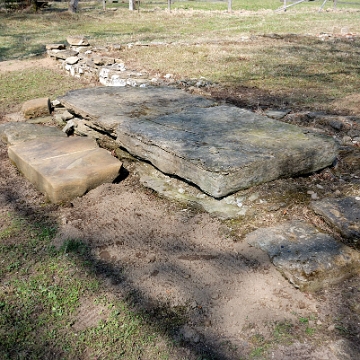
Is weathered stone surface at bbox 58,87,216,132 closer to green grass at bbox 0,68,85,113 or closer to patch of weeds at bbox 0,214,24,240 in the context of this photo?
patch of weeds at bbox 0,214,24,240

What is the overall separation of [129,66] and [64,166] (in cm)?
495

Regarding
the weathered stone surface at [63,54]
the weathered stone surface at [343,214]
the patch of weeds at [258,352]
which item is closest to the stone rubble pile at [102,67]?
the weathered stone surface at [63,54]

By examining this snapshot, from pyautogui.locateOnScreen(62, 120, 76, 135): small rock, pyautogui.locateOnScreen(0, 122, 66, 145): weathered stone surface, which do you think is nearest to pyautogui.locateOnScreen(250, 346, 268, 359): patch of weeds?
pyautogui.locateOnScreen(0, 122, 66, 145): weathered stone surface

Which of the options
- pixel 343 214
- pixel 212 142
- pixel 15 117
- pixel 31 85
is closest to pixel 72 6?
pixel 31 85

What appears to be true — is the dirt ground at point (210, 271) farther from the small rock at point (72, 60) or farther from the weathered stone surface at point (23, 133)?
the small rock at point (72, 60)

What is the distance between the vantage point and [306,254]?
247cm

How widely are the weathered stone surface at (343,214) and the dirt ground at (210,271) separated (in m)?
0.09

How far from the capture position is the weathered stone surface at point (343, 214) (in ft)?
8.67

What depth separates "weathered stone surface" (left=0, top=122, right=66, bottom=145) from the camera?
458 cm

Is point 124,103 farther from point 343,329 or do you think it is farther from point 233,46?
point 233,46

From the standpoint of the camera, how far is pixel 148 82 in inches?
254

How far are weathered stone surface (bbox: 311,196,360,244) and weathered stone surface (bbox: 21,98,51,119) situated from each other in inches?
164

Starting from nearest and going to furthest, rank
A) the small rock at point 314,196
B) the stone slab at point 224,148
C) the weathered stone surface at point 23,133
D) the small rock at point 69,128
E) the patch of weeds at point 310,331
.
Answer: the patch of weeds at point 310,331
the stone slab at point 224,148
the small rock at point 314,196
the weathered stone surface at point 23,133
the small rock at point 69,128

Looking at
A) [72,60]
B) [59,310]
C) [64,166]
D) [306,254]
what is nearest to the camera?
[59,310]
